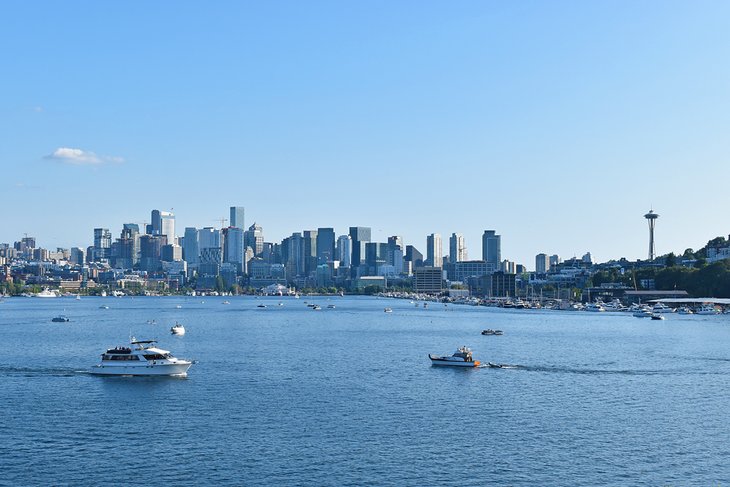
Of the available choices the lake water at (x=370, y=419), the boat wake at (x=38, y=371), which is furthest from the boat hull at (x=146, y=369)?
the boat wake at (x=38, y=371)

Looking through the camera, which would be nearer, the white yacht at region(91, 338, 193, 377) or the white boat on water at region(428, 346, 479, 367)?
the white yacht at region(91, 338, 193, 377)

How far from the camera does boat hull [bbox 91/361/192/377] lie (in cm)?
7112

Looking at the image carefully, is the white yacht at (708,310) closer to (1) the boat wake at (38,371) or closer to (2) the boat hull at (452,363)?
(2) the boat hull at (452,363)

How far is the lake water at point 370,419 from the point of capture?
41.3 metres

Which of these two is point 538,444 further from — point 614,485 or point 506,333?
point 506,333

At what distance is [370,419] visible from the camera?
5269 centimetres

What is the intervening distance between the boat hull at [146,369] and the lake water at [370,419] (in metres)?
1.21

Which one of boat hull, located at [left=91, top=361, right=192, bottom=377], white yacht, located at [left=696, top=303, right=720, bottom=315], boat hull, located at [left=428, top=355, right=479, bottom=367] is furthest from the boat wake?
white yacht, located at [left=696, top=303, right=720, bottom=315]

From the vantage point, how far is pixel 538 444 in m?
46.7

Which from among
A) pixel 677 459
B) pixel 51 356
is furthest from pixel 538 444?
pixel 51 356

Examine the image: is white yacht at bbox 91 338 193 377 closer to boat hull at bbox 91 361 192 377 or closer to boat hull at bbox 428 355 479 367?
boat hull at bbox 91 361 192 377

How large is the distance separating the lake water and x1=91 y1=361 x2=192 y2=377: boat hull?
121cm

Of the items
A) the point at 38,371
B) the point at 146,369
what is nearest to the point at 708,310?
the point at 146,369

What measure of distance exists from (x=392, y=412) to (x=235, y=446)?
12.5 metres
